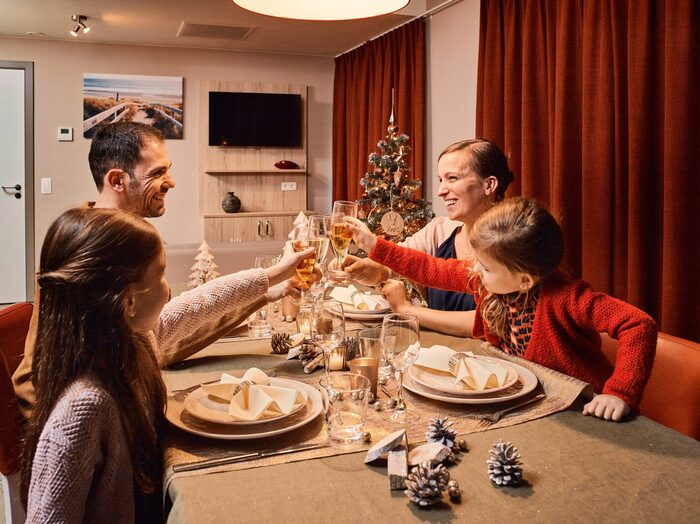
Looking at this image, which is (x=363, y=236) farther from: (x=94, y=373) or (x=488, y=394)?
(x=94, y=373)

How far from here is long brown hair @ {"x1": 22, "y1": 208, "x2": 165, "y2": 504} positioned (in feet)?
3.34

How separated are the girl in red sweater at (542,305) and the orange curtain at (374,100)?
3.73 metres

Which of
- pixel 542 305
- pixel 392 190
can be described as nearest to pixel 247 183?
pixel 392 190

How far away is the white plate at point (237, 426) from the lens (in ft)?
3.52

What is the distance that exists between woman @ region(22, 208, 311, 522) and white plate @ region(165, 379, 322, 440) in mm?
46

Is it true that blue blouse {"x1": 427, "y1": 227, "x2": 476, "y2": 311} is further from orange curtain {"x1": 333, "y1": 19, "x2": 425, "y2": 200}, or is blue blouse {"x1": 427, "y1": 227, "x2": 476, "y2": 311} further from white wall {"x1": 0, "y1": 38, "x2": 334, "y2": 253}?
white wall {"x1": 0, "y1": 38, "x2": 334, "y2": 253}

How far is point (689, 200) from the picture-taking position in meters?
2.79

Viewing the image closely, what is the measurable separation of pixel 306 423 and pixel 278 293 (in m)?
0.80

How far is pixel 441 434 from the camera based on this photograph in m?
1.05

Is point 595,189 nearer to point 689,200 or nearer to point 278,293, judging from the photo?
point 689,200

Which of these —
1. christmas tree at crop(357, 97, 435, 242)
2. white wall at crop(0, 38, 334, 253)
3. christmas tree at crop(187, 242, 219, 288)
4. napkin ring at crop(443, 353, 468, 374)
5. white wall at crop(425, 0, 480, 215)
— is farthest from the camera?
white wall at crop(0, 38, 334, 253)

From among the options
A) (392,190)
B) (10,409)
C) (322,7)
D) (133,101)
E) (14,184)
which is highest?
(133,101)

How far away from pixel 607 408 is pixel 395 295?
2.88 feet

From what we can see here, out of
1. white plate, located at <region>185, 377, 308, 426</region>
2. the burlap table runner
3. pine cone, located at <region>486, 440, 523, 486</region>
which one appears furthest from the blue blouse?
pine cone, located at <region>486, 440, 523, 486</region>
